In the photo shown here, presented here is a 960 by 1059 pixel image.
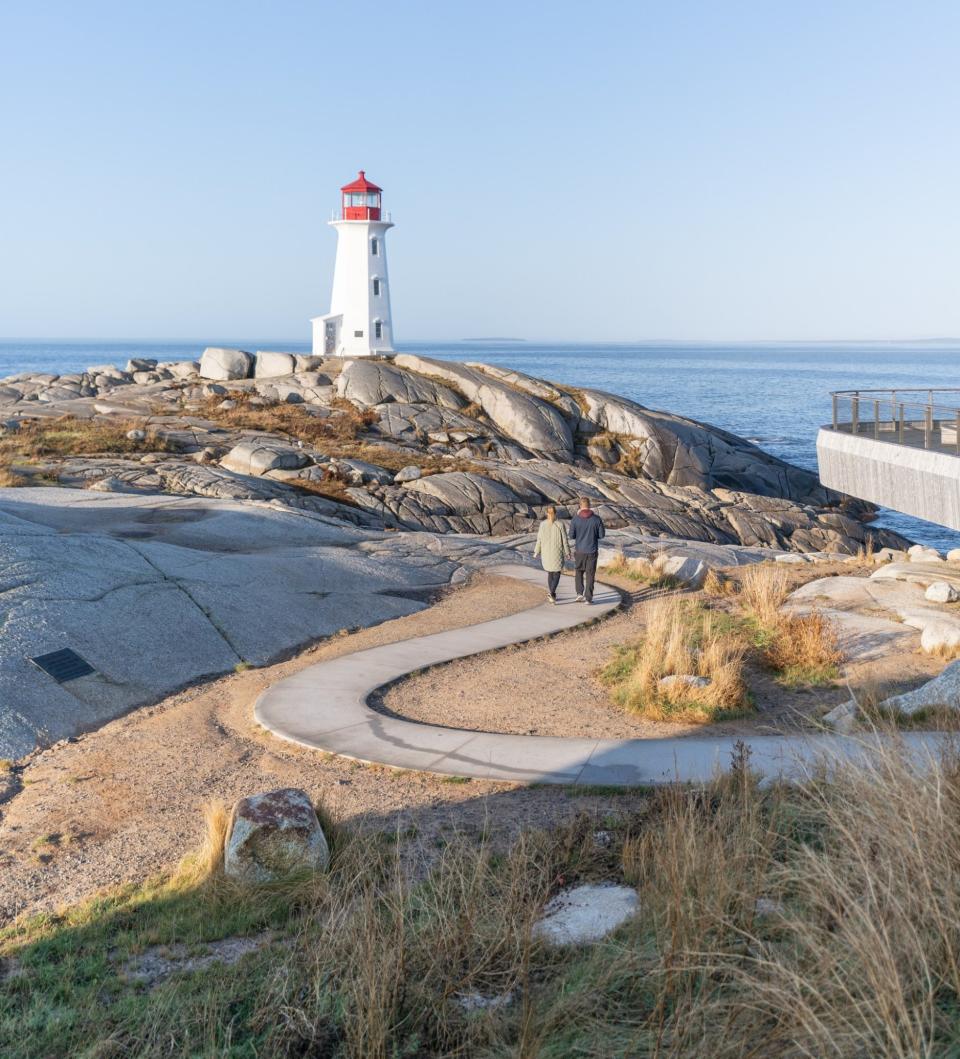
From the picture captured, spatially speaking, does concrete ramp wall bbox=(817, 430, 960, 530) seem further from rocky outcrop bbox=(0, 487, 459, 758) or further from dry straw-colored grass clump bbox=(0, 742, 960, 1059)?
dry straw-colored grass clump bbox=(0, 742, 960, 1059)

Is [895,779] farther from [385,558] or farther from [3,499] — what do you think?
[3,499]

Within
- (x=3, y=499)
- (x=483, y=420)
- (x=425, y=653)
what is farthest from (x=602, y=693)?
(x=483, y=420)

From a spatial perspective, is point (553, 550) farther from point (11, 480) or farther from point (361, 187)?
point (361, 187)

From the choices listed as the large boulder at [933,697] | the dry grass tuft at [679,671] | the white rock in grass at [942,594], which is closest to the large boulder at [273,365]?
the white rock in grass at [942,594]

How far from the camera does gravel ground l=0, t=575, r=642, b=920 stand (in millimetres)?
7730

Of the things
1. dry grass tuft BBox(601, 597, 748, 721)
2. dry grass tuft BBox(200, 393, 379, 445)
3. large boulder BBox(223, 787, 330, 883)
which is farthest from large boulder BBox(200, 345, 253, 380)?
large boulder BBox(223, 787, 330, 883)

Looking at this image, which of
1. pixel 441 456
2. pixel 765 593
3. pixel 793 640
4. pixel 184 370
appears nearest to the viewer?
pixel 793 640

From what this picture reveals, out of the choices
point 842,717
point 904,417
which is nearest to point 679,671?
point 842,717

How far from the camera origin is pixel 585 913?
6.28 m

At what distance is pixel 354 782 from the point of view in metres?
9.30

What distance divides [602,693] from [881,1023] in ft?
27.1

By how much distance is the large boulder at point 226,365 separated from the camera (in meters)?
49.4

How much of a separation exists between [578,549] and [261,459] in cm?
1676

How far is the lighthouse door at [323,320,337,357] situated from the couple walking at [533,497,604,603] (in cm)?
4139
